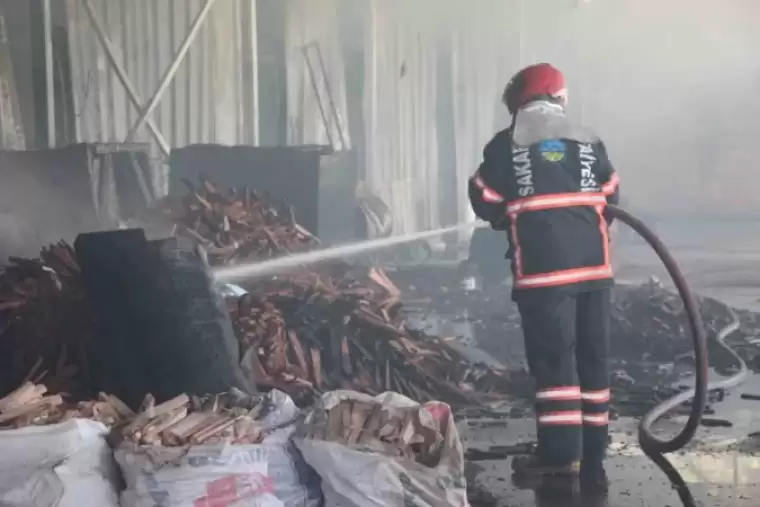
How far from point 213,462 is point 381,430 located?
47 centimetres

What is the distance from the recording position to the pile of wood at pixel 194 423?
2338 millimetres

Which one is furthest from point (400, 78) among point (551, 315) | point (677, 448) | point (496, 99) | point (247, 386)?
point (677, 448)

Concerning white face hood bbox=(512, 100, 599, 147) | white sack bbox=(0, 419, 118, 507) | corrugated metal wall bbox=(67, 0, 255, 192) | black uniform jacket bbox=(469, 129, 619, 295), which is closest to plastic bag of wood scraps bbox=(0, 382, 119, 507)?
white sack bbox=(0, 419, 118, 507)

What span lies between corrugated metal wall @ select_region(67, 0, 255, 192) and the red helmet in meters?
0.88

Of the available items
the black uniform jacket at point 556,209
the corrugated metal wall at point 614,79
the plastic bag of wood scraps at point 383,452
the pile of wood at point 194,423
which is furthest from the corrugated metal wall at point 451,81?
the pile of wood at point 194,423

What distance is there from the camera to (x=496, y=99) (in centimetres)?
273

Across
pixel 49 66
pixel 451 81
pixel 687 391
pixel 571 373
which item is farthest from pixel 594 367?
pixel 49 66

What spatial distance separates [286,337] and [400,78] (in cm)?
95

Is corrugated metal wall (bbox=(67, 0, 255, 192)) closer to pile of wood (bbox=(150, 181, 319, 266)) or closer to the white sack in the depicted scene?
pile of wood (bbox=(150, 181, 319, 266))

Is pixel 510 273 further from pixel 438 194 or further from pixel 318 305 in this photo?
pixel 318 305

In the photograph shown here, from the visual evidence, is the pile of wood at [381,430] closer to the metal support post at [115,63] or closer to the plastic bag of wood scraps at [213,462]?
the plastic bag of wood scraps at [213,462]

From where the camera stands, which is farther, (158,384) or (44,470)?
(158,384)

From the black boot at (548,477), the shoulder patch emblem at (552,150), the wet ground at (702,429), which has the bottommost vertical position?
the black boot at (548,477)

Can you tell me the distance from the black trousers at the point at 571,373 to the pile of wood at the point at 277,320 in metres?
0.20
